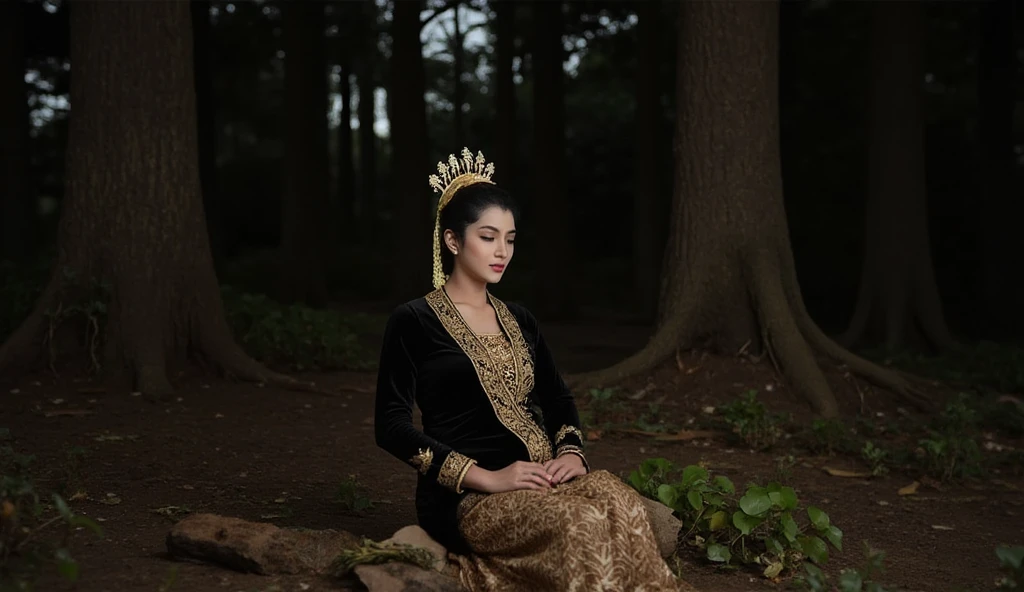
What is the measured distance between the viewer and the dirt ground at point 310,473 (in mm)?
4660

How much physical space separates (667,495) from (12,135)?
42.0ft

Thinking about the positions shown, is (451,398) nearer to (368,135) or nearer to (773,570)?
(773,570)

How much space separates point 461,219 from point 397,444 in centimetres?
82

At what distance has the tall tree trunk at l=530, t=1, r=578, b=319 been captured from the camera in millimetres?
16250

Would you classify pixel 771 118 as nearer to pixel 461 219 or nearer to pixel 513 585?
pixel 461 219

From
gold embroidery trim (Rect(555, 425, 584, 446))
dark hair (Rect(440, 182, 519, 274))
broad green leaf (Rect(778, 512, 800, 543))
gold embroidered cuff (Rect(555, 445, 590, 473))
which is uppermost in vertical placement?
dark hair (Rect(440, 182, 519, 274))

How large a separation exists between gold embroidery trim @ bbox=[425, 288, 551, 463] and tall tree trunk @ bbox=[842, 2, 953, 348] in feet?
27.5

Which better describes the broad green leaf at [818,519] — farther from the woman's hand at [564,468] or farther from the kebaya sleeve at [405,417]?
the kebaya sleeve at [405,417]

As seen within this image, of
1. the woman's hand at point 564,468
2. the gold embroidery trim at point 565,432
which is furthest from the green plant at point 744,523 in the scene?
the woman's hand at point 564,468

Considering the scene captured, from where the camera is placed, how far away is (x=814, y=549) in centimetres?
455

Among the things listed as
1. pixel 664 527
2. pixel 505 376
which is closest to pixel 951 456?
pixel 664 527

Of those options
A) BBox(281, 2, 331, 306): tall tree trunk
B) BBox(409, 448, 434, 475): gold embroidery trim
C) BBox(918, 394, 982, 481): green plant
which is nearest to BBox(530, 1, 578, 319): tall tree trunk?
BBox(281, 2, 331, 306): tall tree trunk

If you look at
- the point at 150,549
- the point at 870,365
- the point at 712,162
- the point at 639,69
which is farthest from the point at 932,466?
the point at 639,69

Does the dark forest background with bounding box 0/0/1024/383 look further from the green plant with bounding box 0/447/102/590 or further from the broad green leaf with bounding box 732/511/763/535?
the green plant with bounding box 0/447/102/590
